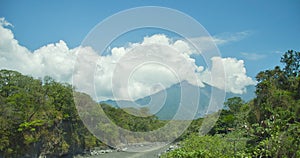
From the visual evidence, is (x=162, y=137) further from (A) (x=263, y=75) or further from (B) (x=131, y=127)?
(A) (x=263, y=75)

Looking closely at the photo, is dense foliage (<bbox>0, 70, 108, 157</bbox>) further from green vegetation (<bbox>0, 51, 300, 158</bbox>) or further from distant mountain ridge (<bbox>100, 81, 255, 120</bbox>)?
distant mountain ridge (<bbox>100, 81, 255, 120</bbox>)

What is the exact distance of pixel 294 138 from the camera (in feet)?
17.2

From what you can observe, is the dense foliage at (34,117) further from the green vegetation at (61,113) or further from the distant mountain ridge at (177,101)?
the distant mountain ridge at (177,101)

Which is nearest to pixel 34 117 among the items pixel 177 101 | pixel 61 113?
pixel 61 113

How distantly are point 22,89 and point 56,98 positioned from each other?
3065mm

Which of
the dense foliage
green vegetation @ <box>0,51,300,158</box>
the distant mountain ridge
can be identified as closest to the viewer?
the distant mountain ridge

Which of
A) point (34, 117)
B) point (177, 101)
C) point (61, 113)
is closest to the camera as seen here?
point (177, 101)

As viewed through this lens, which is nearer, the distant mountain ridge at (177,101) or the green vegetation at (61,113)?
the distant mountain ridge at (177,101)

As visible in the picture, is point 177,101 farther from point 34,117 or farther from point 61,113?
point 61,113

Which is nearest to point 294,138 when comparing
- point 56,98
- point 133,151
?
point 56,98

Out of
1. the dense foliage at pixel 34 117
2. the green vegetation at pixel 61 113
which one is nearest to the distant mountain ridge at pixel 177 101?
the green vegetation at pixel 61 113

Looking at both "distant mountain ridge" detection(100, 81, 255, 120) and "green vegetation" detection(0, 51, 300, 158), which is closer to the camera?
"distant mountain ridge" detection(100, 81, 255, 120)

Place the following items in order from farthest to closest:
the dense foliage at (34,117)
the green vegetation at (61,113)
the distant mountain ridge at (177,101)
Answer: the dense foliage at (34,117) → the green vegetation at (61,113) → the distant mountain ridge at (177,101)

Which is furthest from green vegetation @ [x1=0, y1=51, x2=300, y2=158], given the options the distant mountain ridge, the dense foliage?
the distant mountain ridge
